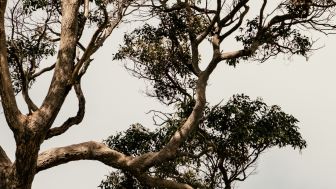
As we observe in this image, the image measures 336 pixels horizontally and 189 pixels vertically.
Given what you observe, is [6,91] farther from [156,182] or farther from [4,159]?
[156,182]

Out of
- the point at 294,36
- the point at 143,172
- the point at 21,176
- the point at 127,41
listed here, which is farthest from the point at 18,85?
the point at 294,36

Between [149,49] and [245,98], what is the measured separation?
3.57m

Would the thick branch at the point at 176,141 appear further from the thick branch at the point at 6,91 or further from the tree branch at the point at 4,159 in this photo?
the thick branch at the point at 6,91

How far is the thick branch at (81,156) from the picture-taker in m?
10.1

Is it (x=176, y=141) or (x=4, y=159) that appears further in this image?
(x=176, y=141)

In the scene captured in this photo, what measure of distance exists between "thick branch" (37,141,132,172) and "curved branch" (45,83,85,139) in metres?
0.39

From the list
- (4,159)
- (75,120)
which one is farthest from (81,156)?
(4,159)

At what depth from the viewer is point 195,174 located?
1742 centimetres

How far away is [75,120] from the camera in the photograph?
11.3 meters

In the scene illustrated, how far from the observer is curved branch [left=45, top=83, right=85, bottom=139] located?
34.5 feet

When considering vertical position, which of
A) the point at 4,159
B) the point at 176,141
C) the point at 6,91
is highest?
the point at 176,141

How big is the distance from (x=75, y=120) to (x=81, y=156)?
978 mm

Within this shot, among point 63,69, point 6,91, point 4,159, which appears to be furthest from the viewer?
point 63,69

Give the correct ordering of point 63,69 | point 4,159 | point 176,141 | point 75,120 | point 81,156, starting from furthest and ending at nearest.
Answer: point 176,141 → point 75,120 → point 81,156 → point 63,69 → point 4,159
